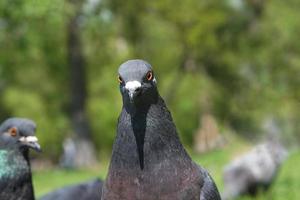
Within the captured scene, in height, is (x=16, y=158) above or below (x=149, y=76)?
above

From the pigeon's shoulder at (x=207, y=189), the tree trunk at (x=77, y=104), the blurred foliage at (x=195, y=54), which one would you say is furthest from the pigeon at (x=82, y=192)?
the tree trunk at (x=77, y=104)

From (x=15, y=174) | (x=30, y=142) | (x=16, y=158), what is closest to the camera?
(x=15, y=174)

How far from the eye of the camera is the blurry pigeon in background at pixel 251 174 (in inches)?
327

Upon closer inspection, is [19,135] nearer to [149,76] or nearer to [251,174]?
[149,76]

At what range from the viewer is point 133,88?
355 cm

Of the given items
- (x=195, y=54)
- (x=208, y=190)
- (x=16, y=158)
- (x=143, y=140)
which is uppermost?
(x=195, y=54)

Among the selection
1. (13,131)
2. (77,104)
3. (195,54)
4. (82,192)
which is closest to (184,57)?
(195,54)

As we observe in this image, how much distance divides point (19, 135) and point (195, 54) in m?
24.6

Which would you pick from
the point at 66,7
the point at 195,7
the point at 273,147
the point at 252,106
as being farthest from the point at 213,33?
the point at 273,147

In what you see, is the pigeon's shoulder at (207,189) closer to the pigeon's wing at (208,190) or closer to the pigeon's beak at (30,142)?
the pigeon's wing at (208,190)

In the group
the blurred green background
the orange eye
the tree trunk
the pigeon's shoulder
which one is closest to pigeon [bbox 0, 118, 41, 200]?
the pigeon's shoulder

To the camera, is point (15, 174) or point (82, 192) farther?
point (82, 192)

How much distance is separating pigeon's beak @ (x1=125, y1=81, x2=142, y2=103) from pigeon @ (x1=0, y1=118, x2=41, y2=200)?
2.02m

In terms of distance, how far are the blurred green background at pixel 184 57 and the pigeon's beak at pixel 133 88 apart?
16.9 metres
